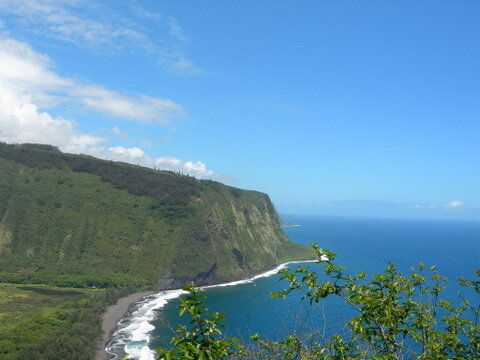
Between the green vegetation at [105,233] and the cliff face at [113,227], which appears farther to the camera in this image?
the cliff face at [113,227]

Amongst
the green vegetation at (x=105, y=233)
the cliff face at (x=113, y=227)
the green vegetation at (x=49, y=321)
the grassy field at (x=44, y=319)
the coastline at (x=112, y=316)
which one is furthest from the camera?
the cliff face at (x=113, y=227)

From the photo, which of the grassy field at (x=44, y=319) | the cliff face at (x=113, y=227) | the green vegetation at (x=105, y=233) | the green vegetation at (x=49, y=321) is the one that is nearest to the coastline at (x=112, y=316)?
the green vegetation at (x=49, y=321)

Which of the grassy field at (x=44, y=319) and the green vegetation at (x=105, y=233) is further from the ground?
the green vegetation at (x=105, y=233)

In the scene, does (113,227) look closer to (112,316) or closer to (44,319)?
(112,316)

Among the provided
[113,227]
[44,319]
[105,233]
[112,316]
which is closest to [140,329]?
[112,316]

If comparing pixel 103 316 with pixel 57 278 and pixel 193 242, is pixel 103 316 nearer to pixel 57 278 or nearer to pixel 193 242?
pixel 57 278

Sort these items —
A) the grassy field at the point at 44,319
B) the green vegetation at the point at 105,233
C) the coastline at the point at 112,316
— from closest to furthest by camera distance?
the grassy field at the point at 44,319
the coastline at the point at 112,316
the green vegetation at the point at 105,233

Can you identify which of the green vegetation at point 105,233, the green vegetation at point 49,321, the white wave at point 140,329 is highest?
the green vegetation at point 105,233

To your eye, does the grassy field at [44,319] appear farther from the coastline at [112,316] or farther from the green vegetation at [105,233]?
the coastline at [112,316]

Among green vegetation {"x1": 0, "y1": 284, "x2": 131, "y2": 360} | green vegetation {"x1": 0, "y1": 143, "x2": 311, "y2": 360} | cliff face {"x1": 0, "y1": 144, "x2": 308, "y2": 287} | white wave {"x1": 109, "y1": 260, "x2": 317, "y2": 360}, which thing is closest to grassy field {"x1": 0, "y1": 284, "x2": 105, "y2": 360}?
green vegetation {"x1": 0, "y1": 284, "x2": 131, "y2": 360}
